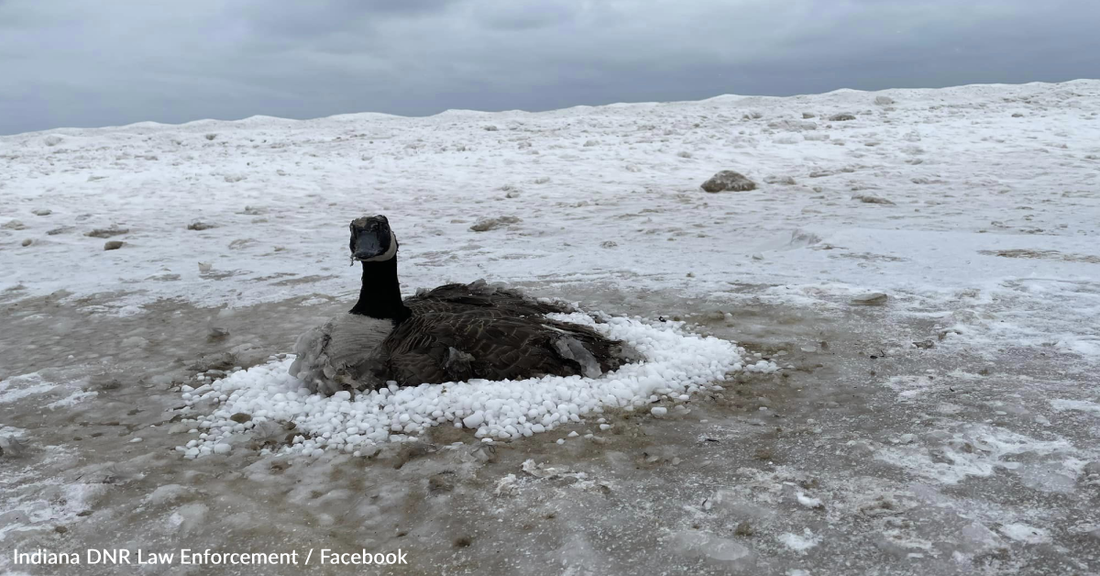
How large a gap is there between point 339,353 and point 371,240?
0.67 metres

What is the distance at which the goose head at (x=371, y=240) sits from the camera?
423cm

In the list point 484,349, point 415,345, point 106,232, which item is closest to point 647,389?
point 484,349

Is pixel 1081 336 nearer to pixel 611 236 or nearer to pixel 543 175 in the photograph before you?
pixel 611 236

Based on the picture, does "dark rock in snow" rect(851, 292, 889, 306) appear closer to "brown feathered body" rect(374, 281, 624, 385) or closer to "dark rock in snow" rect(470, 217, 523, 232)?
"brown feathered body" rect(374, 281, 624, 385)

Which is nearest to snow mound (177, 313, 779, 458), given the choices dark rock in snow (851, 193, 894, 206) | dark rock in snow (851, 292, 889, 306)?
dark rock in snow (851, 292, 889, 306)

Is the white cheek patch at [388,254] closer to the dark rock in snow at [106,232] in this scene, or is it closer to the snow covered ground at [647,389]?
the snow covered ground at [647,389]

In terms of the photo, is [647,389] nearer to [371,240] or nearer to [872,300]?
[371,240]

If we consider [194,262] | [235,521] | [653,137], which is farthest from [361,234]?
[653,137]

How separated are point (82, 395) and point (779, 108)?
21.4 m

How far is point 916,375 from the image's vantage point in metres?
4.16

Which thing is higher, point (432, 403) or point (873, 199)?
point (873, 199)

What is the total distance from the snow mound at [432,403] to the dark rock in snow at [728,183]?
8.14 metres

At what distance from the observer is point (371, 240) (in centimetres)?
427

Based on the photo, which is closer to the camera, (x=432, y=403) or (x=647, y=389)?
(x=432, y=403)
